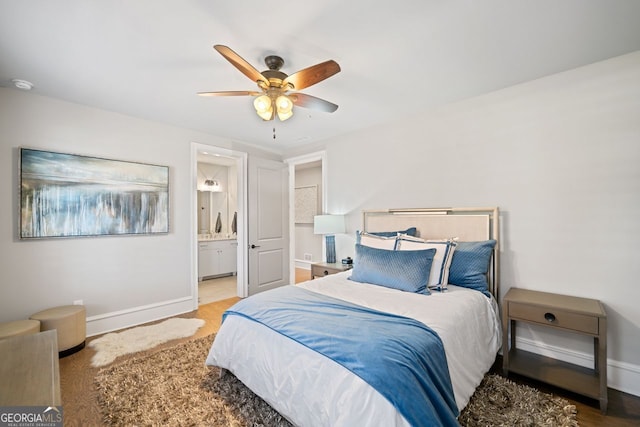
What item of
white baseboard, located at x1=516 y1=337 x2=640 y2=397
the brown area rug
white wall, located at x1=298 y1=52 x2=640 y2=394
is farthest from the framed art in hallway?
white baseboard, located at x1=516 y1=337 x2=640 y2=397

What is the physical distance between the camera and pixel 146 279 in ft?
11.3

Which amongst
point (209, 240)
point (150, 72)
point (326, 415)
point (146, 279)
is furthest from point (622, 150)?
point (209, 240)

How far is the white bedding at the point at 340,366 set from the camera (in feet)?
4.18

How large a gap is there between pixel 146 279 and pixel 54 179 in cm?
144

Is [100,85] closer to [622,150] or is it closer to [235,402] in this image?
[235,402]

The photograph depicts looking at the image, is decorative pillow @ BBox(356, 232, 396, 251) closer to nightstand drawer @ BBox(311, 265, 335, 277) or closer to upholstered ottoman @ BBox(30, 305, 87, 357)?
nightstand drawer @ BBox(311, 265, 335, 277)

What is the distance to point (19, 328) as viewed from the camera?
228 centimetres

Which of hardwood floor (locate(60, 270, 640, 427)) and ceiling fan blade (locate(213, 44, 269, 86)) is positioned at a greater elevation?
ceiling fan blade (locate(213, 44, 269, 86))

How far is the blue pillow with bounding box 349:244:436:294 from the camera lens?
2292mm

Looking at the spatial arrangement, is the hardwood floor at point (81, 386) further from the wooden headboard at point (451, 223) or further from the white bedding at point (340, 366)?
the wooden headboard at point (451, 223)

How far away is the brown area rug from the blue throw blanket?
22.9 inches

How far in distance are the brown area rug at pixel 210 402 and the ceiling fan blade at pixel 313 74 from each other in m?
2.24

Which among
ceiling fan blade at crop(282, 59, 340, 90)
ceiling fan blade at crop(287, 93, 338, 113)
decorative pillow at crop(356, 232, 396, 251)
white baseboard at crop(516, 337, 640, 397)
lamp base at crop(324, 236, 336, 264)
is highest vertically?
ceiling fan blade at crop(282, 59, 340, 90)

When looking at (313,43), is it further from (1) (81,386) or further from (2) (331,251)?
(1) (81,386)
